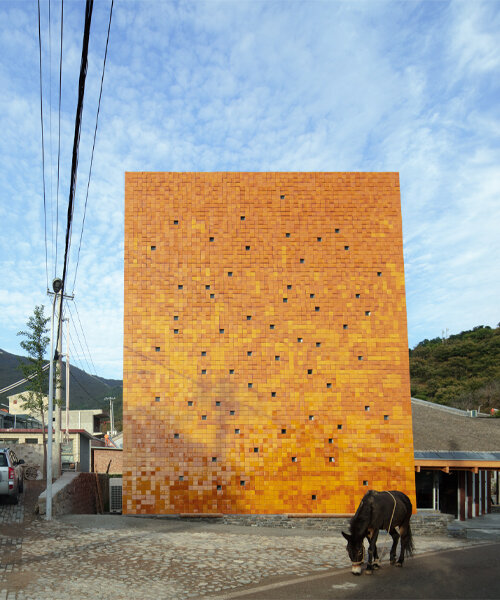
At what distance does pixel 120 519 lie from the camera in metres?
18.4

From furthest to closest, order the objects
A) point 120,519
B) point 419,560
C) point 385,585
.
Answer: point 120,519, point 419,560, point 385,585

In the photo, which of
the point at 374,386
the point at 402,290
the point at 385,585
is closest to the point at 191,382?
the point at 374,386

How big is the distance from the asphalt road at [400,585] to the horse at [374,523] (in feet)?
1.17

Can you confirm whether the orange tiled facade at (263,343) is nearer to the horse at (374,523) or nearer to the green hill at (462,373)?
the horse at (374,523)

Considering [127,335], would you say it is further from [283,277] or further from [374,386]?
[374,386]

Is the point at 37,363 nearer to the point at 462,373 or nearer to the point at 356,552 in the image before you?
the point at 356,552

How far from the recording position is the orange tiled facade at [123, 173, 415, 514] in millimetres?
21797

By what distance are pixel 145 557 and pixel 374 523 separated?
17.0ft

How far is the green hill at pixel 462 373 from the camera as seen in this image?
62062 millimetres

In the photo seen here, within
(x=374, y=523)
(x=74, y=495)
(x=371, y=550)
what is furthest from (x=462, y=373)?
(x=374, y=523)

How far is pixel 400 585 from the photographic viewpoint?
1011 centimetres

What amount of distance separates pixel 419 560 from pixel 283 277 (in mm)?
12928

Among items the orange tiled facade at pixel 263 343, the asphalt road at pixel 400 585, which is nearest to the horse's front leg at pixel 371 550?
the asphalt road at pixel 400 585

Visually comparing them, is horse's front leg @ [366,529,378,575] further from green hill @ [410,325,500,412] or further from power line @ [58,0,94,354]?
green hill @ [410,325,500,412]
